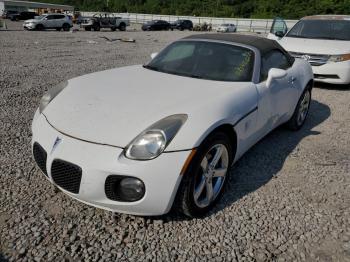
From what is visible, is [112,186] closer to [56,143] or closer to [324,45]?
[56,143]

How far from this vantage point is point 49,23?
24781 millimetres

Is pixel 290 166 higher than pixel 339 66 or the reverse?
the reverse

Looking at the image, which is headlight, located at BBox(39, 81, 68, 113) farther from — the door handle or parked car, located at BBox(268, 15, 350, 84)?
parked car, located at BBox(268, 15, 350, 84)

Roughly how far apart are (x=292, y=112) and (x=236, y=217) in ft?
6.99

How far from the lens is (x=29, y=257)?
2.11 metres

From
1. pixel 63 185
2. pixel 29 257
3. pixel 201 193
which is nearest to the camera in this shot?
pixel 29 257

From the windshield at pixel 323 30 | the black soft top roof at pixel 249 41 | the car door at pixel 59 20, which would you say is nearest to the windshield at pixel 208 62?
the black soft top roof at pixel 249 41

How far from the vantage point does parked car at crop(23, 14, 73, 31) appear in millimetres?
23625

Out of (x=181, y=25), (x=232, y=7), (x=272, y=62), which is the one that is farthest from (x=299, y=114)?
(x=232, y=7)

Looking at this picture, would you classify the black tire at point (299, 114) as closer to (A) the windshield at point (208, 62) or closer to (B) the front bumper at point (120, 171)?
(A) the windshield at point (208, 62)

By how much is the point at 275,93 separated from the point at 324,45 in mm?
4121

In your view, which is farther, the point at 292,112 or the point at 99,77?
the point at 292,112

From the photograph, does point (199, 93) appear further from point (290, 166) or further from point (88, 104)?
point (290, 166)

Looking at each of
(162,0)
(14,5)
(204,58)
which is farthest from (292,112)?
(162,0)
